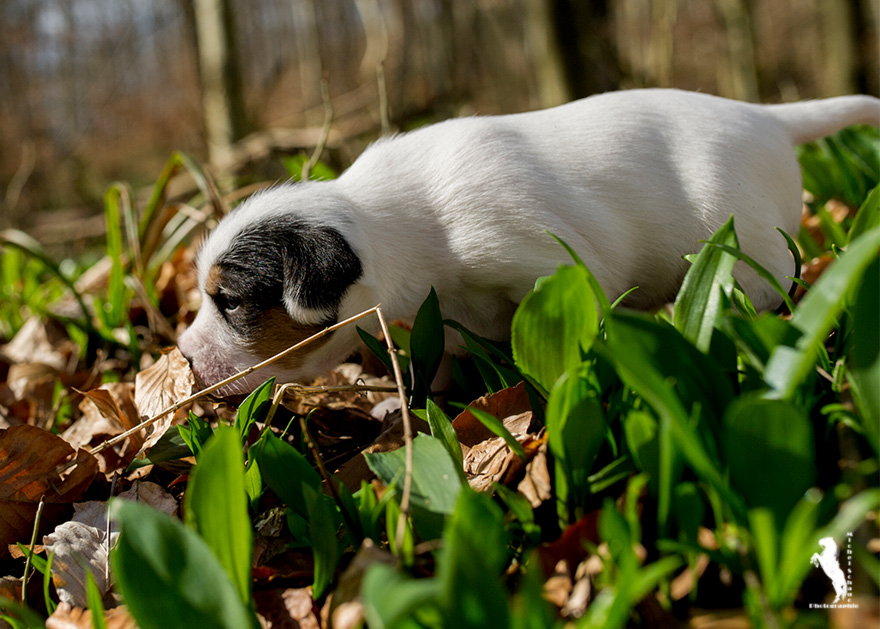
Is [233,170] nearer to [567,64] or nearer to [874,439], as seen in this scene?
[567,64]

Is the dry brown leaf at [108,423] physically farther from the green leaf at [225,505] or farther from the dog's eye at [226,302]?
the green leaf at [225,505]

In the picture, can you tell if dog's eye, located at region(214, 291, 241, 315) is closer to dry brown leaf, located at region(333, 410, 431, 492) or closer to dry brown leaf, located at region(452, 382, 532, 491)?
dry brown leaf, located at region(333, 410, 431, 492)

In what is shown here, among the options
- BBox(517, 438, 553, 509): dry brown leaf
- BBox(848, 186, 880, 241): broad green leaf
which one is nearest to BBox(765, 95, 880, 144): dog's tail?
BBox(848, 186, 880, 241): broad green leaf

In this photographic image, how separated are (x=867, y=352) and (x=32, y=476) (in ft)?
6.77

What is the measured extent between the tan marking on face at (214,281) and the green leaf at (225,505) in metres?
1.22

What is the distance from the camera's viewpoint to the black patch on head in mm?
2189

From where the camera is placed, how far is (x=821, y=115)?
Answer: 2924 millimetres

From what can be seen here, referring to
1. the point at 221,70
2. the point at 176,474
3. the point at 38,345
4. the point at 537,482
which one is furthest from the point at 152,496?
the point at 221,70

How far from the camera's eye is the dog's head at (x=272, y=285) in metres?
2.21

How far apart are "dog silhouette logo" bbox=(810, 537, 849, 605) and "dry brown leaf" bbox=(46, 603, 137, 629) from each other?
50.0 inches

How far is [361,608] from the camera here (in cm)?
129

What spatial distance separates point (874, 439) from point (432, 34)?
15.9 metres

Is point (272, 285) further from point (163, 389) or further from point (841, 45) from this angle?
point (841, 45)

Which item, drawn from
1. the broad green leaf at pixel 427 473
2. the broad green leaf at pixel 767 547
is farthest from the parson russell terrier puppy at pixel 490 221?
the broad green leaf at pixel 767 547
